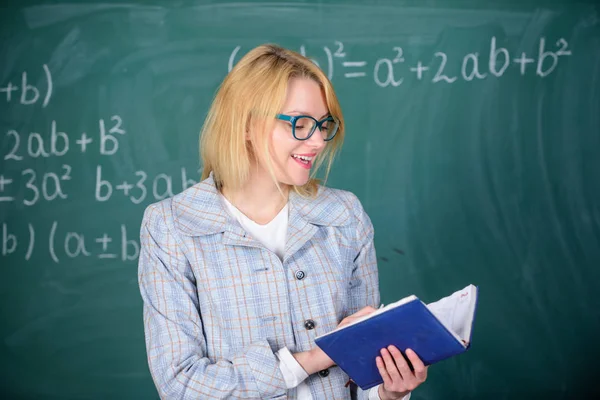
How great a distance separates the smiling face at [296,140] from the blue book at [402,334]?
1.23ft

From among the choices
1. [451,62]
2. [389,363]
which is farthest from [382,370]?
[451,62]

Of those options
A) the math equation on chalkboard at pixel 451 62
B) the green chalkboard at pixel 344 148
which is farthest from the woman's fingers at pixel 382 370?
the math equation on chalkboard at pixel 451 62

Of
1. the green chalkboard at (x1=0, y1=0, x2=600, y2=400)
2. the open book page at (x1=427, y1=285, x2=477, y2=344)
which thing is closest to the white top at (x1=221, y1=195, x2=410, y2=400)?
the open book page at (x1=427, y1=285, x2=477, y2=344)

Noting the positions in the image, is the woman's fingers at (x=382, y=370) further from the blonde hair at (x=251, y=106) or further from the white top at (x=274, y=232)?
the blonde hair at (x=251, y=106)

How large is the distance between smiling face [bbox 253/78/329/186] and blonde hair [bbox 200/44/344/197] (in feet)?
0.05

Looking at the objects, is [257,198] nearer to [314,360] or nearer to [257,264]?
[257,264]

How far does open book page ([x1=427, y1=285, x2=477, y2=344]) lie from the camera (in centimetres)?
132

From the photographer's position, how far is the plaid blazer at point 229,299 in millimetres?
A: 1350

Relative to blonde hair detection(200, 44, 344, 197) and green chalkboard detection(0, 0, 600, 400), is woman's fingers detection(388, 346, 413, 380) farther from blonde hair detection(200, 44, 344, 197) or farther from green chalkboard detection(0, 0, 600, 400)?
green chalkboard detection(0, 0, 600, 400)

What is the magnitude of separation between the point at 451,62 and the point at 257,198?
1.45m

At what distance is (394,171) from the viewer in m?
2.75

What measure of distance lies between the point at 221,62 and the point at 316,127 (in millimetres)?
1372

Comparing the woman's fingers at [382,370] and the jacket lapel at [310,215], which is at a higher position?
the jacket lapel at [310,215]

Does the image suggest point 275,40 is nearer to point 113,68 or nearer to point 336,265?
point 113,68
